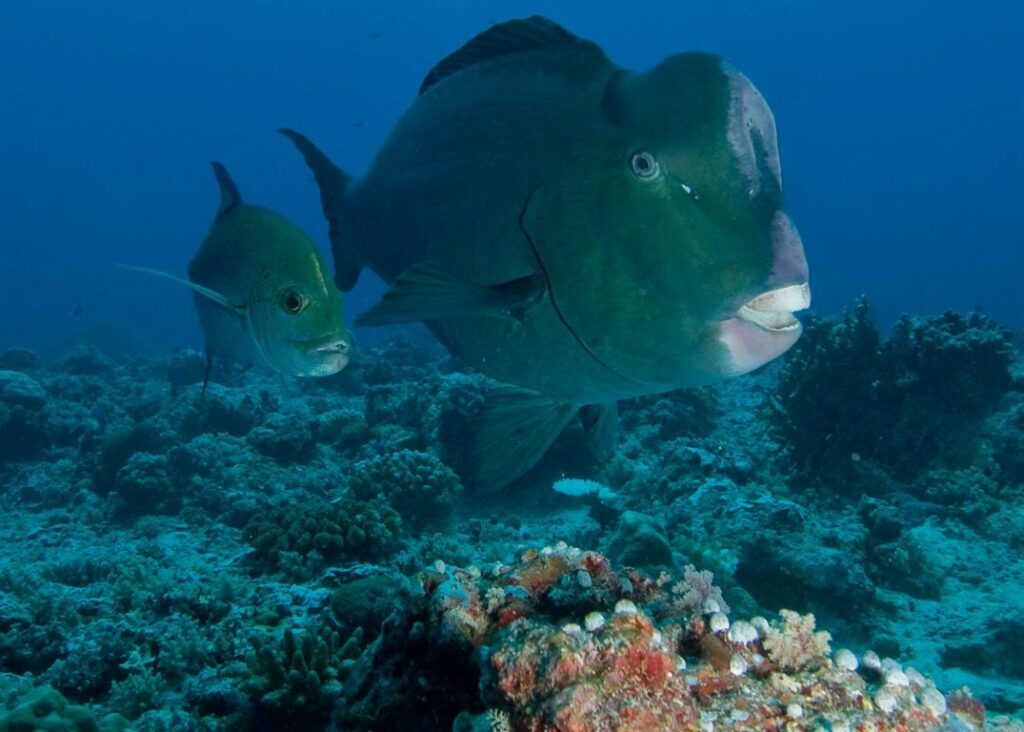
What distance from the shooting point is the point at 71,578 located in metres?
5.25

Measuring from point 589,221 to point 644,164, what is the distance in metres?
0.21

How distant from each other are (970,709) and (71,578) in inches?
225

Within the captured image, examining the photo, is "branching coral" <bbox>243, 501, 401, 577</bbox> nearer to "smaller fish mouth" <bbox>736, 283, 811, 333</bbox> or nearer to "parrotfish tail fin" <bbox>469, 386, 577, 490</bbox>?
"parrotfish tail fin" <bbox>469, 386, 577, 490</bbox>

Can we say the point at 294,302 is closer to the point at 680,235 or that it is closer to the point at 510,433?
the point at 510,433

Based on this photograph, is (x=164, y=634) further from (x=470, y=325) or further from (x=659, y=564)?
(x=659, y=564)

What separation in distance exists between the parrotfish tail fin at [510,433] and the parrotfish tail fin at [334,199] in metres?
0.85

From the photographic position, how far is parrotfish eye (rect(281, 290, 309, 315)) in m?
3.03

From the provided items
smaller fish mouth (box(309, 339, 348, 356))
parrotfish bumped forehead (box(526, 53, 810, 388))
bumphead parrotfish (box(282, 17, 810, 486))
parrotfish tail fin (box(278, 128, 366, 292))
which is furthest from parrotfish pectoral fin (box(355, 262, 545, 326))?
smaller fish mouth (box(309, 339, 348, 356))

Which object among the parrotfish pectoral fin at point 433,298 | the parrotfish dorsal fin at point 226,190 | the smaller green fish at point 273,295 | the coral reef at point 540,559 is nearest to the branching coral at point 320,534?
the coral reef at point 540,559

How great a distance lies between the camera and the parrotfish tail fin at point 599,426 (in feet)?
9.69

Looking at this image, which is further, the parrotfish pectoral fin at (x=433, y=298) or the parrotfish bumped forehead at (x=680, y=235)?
the parrotfish pectoral fin at (x=433, y=298)

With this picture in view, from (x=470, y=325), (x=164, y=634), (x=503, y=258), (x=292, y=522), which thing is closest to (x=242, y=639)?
(x=164, y=634)

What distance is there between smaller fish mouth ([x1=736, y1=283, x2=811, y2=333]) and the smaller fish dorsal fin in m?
1.08

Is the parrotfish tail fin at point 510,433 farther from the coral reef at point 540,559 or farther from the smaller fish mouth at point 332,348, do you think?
the smaller fish mouth at point 332,348
